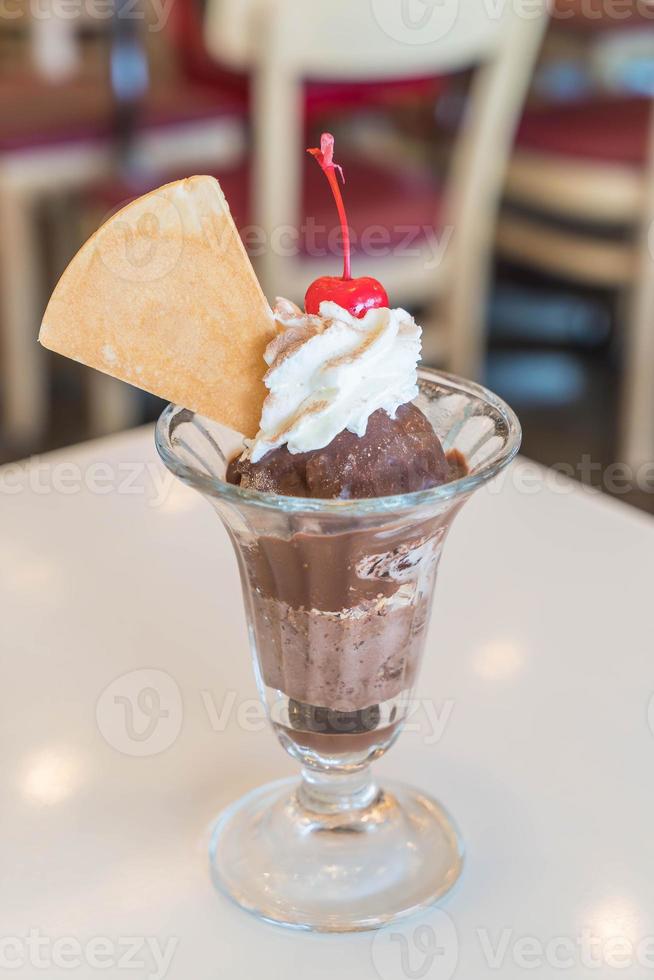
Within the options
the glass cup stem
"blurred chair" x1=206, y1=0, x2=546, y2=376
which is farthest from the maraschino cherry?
"blurred chair" x1=206, y1=0, x2=546, y2=376

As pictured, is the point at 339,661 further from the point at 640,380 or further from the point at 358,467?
the point at 640,380

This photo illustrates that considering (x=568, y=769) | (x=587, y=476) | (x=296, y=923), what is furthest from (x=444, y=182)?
(x=296, y=923)

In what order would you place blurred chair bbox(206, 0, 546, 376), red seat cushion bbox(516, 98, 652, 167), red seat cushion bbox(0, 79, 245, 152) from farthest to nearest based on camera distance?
red seat cushion bbox(516, 98, 652, 167) → red seat cushion bbox(0, 79, 245, 152) → blurred chair bbox(206, 0, 546, 376)

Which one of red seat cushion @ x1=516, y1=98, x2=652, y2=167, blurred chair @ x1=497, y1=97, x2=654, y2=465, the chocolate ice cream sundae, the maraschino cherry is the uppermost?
the maraschino cherry

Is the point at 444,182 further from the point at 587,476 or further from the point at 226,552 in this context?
the point at 226,552

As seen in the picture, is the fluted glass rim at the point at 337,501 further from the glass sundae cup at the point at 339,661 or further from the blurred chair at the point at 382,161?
the blurred chair at the point at 382,161

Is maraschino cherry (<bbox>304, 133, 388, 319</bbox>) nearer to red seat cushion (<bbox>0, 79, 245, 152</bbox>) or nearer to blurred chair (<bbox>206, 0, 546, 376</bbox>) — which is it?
→ blurred chair (<bbox>206, 0, 546, 376</bbox>)
